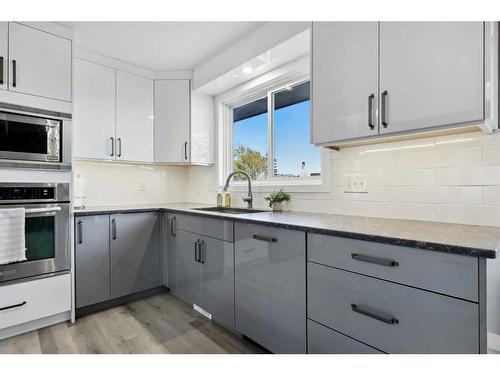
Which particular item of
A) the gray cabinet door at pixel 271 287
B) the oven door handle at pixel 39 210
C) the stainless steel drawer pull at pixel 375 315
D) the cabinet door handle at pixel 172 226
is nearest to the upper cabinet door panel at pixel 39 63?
the oven door handle at pixel 39 210

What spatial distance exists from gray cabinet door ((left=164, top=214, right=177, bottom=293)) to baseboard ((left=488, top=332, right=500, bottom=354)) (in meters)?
2.24

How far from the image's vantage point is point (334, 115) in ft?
5.52

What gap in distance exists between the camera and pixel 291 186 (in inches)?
93.6

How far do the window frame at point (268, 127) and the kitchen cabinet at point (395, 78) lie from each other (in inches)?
19.8

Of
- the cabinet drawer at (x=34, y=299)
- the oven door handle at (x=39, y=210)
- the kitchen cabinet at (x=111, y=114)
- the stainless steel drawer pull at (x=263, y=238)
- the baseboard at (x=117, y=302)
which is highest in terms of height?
the kitchen cabinet at (x=111, y=114)

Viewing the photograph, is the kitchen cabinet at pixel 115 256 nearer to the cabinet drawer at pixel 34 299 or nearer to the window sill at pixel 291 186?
the cabinet drawer at pixel 34 299

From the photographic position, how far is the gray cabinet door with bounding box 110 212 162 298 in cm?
249

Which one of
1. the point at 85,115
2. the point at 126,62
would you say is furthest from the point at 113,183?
the point at 126,62

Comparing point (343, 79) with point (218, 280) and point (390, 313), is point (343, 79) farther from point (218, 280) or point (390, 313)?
point (218, 280)

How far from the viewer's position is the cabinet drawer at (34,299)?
194 cm

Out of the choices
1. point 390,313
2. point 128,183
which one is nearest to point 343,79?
point 390,313

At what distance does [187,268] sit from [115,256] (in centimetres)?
66
